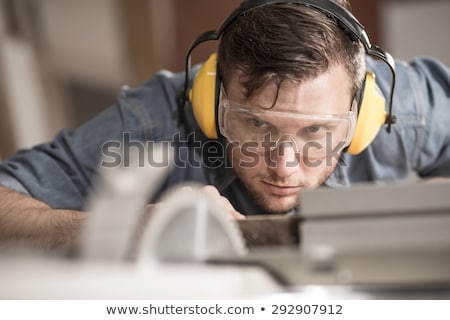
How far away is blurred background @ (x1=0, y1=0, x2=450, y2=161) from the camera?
137 centimetres

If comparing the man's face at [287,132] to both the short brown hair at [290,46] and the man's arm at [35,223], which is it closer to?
the short brown hair at [290,46]

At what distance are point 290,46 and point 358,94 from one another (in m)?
0.12

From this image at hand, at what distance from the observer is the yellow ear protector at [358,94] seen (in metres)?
0.79

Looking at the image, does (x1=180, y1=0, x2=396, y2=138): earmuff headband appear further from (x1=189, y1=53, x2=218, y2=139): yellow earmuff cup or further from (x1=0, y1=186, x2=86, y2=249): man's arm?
(x1=0, y1=186, x2=86, y2=249): man's arm

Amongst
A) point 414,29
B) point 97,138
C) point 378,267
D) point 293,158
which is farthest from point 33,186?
point 414,29

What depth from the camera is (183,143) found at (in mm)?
943

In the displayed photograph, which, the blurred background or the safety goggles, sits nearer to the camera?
the safety goggles

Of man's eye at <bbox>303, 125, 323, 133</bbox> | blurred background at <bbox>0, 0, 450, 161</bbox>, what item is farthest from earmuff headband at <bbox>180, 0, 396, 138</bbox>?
blurred background at <bbox>0, 0, 450, 161</bbox>

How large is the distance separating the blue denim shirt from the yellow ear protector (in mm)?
41

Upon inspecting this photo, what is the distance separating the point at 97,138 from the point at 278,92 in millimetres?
340

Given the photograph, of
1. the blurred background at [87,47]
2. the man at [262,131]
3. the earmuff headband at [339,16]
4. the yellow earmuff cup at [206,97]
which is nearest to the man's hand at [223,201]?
the man at [262,131]

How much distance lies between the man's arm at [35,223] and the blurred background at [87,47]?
1.83 ft

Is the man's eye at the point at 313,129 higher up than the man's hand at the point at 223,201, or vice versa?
the man's eye at the point at 313,129

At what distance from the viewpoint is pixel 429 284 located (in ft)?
2.09
